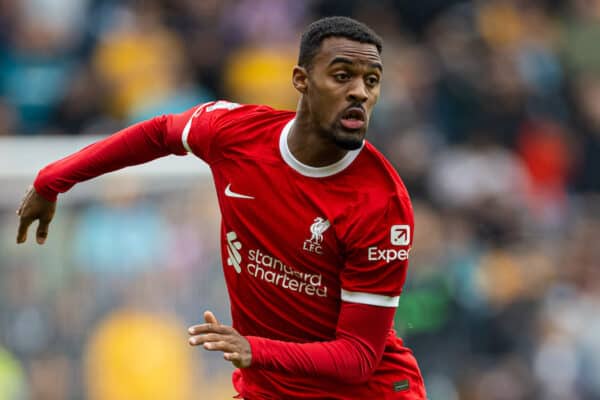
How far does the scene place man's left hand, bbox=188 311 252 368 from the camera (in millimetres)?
4691

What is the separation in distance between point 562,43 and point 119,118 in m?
4.96

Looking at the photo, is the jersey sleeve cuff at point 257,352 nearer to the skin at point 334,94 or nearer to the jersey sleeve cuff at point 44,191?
the skin at point 334,94

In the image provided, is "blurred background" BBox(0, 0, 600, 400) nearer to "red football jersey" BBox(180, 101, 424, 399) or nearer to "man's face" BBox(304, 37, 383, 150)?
"red football jersey" BBox(180, 101, 424, 399)

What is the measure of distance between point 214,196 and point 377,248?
443cm

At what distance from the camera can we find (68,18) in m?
12.4

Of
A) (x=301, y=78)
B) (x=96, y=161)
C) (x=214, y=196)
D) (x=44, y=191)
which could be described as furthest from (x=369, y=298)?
(x=214, y=196)

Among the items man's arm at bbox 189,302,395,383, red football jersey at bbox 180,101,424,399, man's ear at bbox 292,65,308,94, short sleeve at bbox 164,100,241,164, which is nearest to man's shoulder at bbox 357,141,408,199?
red football jersey at bbox 180,101,424,399

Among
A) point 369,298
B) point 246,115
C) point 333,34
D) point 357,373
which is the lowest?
point 357,373

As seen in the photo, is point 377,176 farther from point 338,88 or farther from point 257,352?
point 257,352

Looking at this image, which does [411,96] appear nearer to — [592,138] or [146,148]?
[592,138]

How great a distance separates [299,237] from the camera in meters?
5.32

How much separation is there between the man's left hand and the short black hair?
3.87ft

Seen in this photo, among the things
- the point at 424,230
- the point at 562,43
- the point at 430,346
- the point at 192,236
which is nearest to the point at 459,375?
the point at 430,346

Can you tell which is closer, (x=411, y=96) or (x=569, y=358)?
(x=569, y=358)
